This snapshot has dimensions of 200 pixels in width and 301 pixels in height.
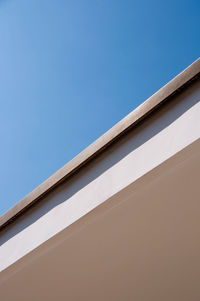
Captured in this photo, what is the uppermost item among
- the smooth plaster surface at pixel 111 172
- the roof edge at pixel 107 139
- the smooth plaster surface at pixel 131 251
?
the roof edge at pixel 107 139

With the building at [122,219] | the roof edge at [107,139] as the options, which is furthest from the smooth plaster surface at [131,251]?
the roof edge at [107,139]

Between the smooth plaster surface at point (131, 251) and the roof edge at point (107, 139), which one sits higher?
the roof edge at point (107, 139)

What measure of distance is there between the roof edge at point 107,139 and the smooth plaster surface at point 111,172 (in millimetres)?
23

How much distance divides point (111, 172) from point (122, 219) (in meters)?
0.20

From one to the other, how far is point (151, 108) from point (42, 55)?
95.8 inches

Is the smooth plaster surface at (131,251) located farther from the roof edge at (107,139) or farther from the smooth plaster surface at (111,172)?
the roof edge at (107,139)

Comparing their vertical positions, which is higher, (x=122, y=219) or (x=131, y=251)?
(x=122, y=219)

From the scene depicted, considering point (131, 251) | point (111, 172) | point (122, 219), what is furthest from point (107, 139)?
point (131, 251)

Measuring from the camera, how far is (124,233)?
1.14 metres

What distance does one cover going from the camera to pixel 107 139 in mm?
1081

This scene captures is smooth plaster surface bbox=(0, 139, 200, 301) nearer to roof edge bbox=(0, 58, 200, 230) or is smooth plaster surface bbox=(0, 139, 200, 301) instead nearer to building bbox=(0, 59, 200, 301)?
building bbox=(0, 59, 200, 301)

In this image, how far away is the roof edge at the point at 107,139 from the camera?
98cm

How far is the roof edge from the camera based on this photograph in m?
0.98

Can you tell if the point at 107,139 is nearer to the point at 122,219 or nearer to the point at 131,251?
the point at 122,219
